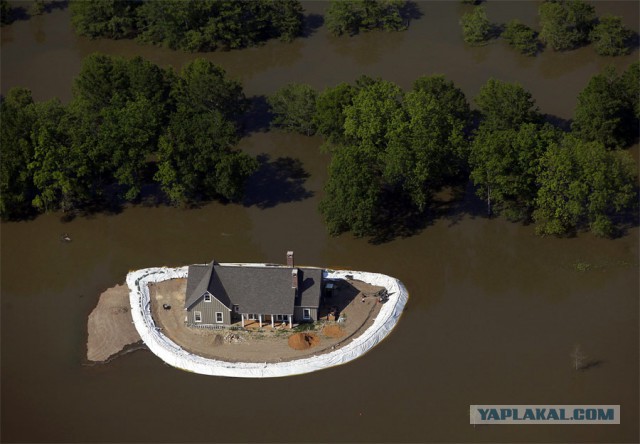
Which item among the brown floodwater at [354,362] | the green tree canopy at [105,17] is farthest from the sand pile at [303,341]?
the green tree canopy at [105,17]

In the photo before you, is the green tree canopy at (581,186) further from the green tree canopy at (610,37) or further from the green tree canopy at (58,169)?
the green tree canopy at (58,169)

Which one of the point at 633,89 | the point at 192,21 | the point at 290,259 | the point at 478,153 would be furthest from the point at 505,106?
the point at 192,21

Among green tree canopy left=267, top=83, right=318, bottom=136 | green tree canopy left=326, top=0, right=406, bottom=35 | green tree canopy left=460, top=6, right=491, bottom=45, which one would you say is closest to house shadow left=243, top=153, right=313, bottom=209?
green tree canopy left=267, top=83, right=318, bottom=136

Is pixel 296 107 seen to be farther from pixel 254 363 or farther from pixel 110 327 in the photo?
pixel 254 363

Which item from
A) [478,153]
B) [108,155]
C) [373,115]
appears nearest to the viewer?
[478,153]

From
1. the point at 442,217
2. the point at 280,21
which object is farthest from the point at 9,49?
the point at 442,217

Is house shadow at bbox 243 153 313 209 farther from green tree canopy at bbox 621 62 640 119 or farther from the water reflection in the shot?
green tree canopy at bbox 621 62 640 119
